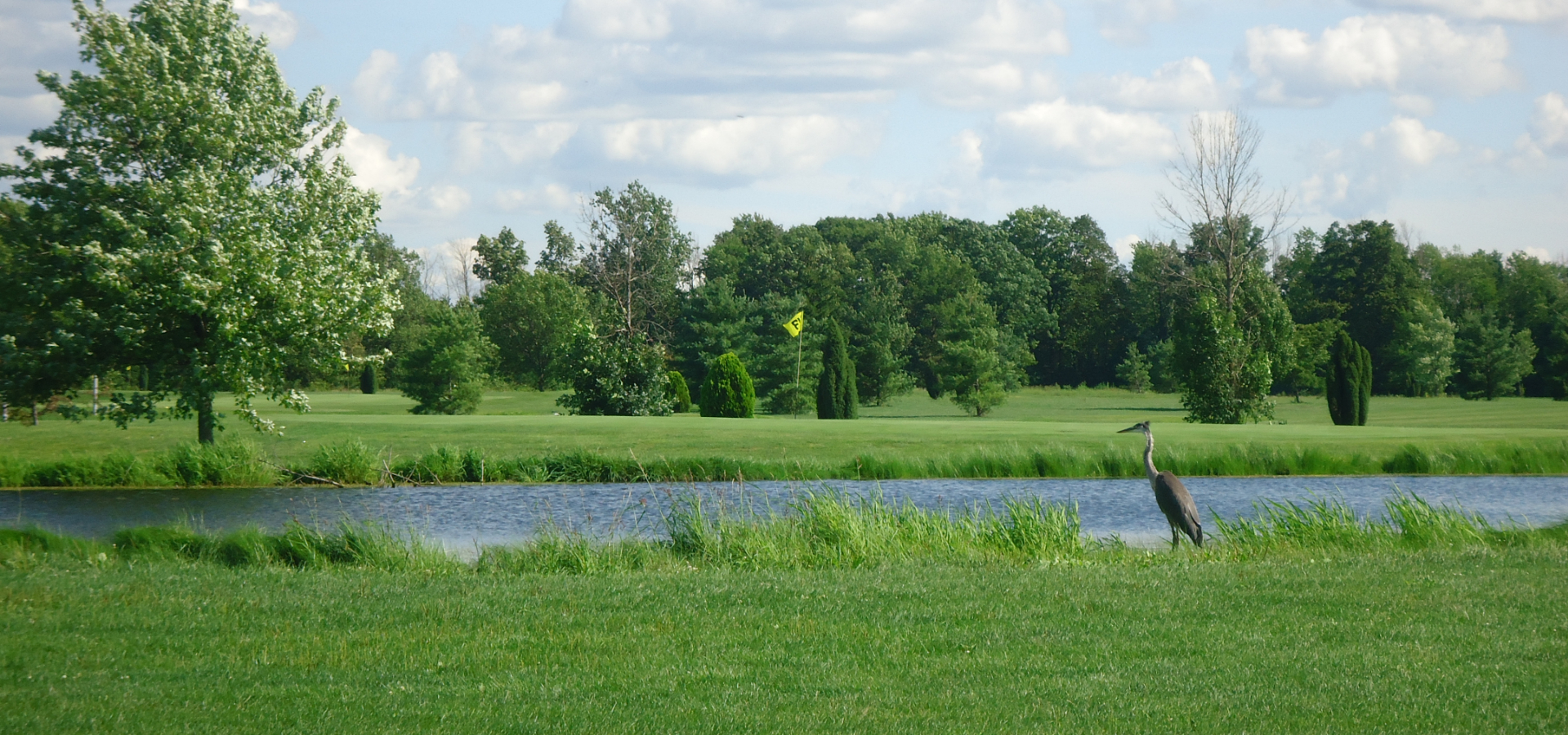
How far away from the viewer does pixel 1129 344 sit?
253 feet

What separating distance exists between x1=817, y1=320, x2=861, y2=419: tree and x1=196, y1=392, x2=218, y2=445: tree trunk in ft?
76.6

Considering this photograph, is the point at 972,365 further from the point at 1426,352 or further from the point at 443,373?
the point at 1426,352

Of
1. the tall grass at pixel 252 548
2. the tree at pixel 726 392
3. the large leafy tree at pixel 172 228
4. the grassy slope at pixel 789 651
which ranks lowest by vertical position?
the tall grass at pixel 252 548

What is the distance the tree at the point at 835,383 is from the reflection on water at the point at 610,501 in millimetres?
19039

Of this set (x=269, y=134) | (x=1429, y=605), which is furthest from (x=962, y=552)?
(x=269, y=134)

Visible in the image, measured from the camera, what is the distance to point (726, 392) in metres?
38.0

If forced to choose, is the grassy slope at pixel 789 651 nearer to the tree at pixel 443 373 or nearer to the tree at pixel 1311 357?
the tree at pixel 443 373

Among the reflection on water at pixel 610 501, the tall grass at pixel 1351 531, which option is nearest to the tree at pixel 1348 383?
the reflection on water at pixel 610 501

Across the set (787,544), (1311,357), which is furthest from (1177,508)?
(1311,357)

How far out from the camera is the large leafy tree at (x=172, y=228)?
18.8 metres

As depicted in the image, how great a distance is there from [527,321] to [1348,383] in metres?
46.1

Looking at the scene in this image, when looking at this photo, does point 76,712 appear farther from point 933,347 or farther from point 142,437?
point 933,347

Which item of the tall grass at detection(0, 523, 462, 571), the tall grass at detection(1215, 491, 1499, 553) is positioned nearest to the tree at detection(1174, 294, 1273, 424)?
the tall grass at detection(1215, 491, 1499, 553)

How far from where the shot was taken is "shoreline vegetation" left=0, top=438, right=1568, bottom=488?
65.3ft
